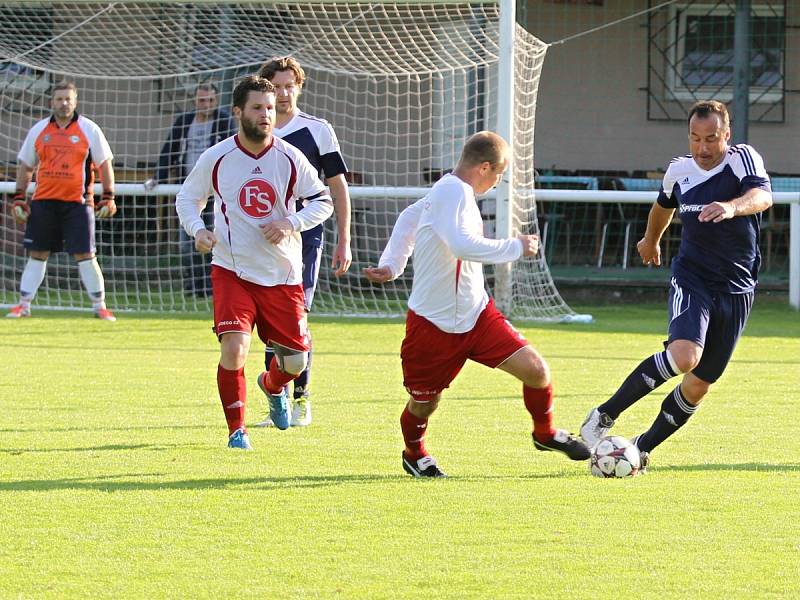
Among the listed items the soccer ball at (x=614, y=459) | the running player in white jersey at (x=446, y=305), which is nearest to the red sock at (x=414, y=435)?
the running player in white jersey at (x=446, y=305)

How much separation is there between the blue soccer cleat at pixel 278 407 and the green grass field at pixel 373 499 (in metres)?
0.07

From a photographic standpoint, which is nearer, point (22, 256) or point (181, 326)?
point (181, 326)

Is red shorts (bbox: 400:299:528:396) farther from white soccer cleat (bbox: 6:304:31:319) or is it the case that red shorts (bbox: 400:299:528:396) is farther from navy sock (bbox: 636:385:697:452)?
white soccer cleat (bbox: 6:304:31:319)

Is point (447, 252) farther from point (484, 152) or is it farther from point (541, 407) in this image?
point (541, 407)

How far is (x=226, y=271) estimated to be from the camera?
692cm

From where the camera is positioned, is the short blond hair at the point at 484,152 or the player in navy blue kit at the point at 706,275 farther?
the player in navy blue kit at the point at 706,275

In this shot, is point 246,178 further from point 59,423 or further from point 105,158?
point 105,158

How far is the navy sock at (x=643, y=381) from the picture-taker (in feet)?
20.9

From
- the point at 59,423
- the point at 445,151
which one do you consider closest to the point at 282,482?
the point at 59,423

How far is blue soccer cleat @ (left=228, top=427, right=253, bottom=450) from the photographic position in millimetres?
6852

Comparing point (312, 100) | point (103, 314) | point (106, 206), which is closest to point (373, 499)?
point (106, 206)

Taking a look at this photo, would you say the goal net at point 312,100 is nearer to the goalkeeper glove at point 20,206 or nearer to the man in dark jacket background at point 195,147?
the man in dark jacket background at point 195,147

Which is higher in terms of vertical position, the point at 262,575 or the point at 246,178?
the point at 246,178

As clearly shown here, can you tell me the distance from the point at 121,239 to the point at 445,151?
4.21 meters
